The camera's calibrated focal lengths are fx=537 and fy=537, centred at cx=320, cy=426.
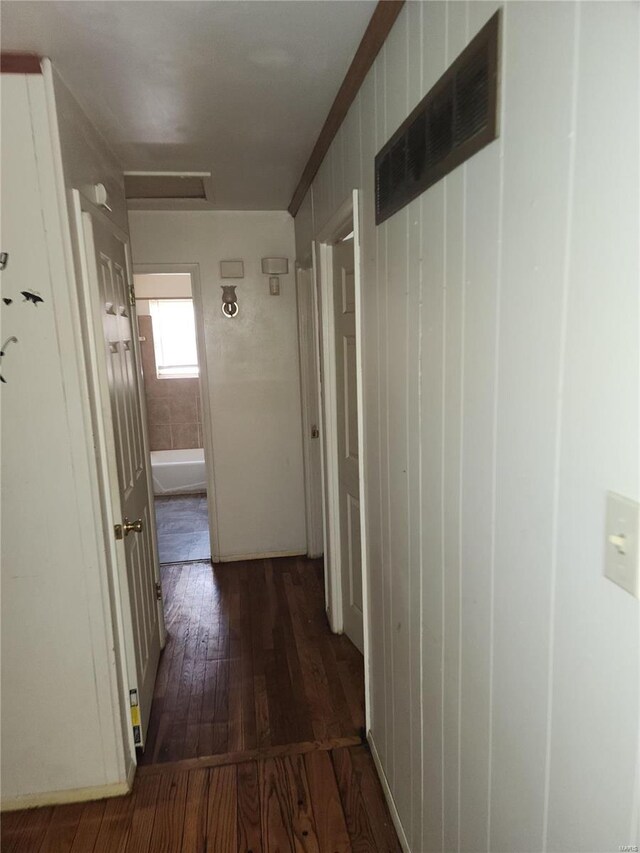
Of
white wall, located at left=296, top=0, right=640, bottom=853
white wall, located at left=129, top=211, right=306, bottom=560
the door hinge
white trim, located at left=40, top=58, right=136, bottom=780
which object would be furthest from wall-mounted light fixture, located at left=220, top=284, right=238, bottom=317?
the door hinge

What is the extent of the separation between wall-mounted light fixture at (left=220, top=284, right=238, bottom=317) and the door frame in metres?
1.49

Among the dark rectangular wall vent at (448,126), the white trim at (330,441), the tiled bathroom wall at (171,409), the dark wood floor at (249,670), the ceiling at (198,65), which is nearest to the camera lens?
the dark rectangular wall vent at (448,126)

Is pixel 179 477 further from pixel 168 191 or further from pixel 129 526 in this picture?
pixel 129 526

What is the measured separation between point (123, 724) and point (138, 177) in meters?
2.57

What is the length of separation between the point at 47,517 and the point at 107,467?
0.24 m

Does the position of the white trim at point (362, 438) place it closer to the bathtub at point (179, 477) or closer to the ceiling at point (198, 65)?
the ceiling at point (198, 65)

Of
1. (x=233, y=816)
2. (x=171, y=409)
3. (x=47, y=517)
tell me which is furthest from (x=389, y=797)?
(x=171, y=409)

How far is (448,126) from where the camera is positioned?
1.04 meters

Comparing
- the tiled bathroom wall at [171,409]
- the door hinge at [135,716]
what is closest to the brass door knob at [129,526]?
the door hinge at [135,716]

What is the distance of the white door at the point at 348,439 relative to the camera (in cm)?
233

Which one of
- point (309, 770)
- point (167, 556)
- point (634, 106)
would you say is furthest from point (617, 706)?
point (167, 556)

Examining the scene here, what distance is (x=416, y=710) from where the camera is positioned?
4.84 feet

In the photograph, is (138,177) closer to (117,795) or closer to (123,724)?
(123,724)

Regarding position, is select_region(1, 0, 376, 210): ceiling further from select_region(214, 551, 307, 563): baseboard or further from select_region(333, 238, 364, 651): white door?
select_region(214, 551, 307, 563): baseboard
